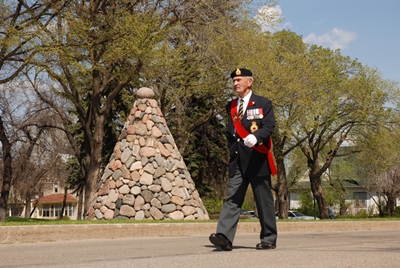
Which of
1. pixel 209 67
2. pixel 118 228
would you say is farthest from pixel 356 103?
pixel 118 228

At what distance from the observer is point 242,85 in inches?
293

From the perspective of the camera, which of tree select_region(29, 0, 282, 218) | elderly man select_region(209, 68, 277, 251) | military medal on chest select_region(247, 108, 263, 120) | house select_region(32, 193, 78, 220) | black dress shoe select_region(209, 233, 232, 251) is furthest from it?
house select_region(32, 193, 78, 220)

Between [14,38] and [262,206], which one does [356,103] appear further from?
[262,206]

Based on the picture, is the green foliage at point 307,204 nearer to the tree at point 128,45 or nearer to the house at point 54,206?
the house at point 54,206

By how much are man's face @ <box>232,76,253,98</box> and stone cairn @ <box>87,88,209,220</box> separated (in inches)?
417

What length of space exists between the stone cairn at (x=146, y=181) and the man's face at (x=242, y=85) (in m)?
10.6

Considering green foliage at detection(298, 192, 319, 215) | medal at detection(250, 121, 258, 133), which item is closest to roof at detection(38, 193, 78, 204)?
green foliage at detection(298, 192, 319, 215)

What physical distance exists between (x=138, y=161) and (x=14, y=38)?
4792mm

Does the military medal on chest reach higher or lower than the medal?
higher

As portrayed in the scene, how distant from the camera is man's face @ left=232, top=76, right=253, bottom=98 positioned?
24.4 ft

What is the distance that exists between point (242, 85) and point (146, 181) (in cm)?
1087

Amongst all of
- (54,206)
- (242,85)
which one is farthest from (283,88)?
(54,206)

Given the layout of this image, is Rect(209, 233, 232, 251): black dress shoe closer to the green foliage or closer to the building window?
the green foliage

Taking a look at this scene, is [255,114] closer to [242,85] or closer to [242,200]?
[242,85]
